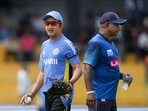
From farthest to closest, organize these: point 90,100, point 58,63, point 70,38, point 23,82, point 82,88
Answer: point 70,38 → point 23,82 → point 82,88 → point 58,63 → point 90,100

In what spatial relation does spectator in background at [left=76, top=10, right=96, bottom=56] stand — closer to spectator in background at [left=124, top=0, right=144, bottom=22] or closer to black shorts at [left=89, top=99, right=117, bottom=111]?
spectator in background at [left=124, top=0, right=144, bottom=22]

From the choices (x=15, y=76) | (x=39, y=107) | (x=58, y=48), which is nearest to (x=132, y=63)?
(x=15, y=76)

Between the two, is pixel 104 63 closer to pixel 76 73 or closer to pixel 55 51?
pixel 76 73

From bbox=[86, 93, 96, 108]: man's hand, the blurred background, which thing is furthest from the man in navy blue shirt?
the blurred background

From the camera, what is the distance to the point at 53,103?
10.6m

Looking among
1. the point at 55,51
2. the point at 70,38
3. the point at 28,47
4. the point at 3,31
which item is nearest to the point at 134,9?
the point at 70,38

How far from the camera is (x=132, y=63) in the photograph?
910 inches

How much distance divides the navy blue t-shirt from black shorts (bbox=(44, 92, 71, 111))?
1.59 ft

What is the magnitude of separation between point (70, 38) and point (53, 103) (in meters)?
15.8

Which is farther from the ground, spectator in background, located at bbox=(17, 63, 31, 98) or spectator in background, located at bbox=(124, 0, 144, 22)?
spectator in background, located at bbox=(124, 0, 144, 22)

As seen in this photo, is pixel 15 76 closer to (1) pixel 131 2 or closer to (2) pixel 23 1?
(1) pixel 131 2

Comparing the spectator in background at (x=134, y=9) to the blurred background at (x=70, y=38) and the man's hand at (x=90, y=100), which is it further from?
the man's hand at (x=90, y=100)

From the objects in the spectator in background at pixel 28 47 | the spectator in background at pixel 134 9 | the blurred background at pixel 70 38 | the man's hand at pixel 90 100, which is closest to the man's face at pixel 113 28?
the man's hand at pixel 90 100

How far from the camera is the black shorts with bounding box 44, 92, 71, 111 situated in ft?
34.4
